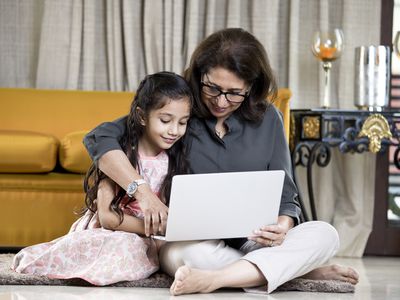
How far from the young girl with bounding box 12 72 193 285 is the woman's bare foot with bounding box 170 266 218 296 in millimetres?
236

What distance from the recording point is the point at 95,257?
2.53 metres

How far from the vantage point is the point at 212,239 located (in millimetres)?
2541

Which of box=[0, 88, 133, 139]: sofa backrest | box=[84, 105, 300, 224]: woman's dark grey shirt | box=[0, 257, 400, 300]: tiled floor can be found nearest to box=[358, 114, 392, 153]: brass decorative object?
box=[0, 88, 133, 139]: sofa backrest

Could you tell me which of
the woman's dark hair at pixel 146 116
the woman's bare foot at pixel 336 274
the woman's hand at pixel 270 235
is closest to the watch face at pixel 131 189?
the woman's dark hair at pixel 146 116

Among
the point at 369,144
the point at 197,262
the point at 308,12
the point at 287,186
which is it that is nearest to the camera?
the point at 197,262

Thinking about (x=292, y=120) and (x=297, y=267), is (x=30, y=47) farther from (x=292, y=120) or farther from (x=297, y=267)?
(x=297, y=267)

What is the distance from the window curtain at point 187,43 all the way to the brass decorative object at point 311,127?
1.44 feet

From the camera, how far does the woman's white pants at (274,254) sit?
2.42m

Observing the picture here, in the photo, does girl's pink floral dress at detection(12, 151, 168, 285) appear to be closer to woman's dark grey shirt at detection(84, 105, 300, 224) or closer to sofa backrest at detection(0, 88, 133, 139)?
woman's dark grey shirt at detection(84, 105, 300, 224)

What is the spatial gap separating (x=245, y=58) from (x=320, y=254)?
58 cm

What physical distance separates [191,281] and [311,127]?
1788 mm

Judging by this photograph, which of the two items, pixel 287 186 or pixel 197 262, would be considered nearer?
pixel 197 262

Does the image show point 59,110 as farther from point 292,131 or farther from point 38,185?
point 292,131

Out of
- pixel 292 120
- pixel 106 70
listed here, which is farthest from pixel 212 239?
pixel 106 70
